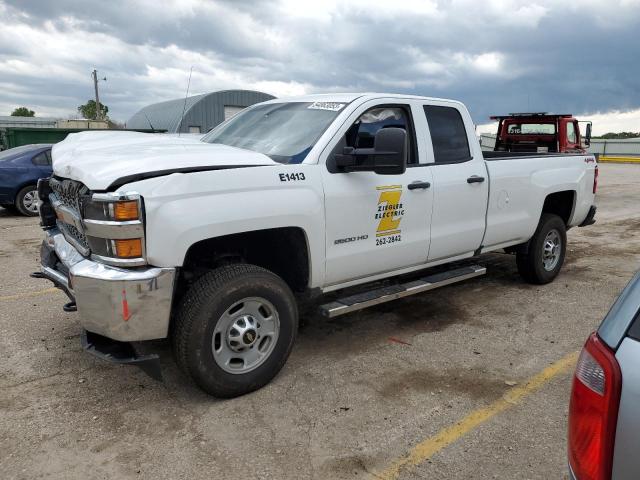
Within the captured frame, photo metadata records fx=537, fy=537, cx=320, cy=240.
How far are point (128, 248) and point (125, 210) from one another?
211mm

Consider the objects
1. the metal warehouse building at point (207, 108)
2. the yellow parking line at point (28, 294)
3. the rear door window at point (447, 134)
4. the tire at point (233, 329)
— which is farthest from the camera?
the metal warehouse building at point (207, 108)

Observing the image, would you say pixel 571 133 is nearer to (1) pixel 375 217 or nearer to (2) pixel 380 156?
(1) pixel 375 217

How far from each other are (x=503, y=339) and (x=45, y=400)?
346 cm

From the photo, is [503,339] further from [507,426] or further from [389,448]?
[389,448]

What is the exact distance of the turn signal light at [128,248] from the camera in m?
2.90

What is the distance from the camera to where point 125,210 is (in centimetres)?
286

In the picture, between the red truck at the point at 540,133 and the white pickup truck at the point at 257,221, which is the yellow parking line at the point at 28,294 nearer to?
the white pickup truck at the point at 257,221

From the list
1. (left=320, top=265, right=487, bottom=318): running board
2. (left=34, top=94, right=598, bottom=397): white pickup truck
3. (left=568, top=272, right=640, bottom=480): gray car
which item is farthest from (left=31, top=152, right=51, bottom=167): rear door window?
(left=568, top=272, right=640, bottom=480): gray car

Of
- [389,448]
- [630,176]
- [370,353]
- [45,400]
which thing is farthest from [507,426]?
[630,176]

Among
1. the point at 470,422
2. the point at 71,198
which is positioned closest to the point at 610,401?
the point at 470,422

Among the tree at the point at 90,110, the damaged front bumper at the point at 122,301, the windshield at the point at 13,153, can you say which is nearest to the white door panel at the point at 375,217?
the damaged front bumper at the point at 122,301

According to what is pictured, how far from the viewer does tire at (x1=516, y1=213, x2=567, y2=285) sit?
5805 mm

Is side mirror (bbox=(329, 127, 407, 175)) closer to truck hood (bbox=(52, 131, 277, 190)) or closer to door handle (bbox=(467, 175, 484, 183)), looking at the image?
truck hood (bbox=(52, 131, 277, 190))

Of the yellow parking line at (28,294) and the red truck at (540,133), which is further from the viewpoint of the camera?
the red truck at (540,133)
